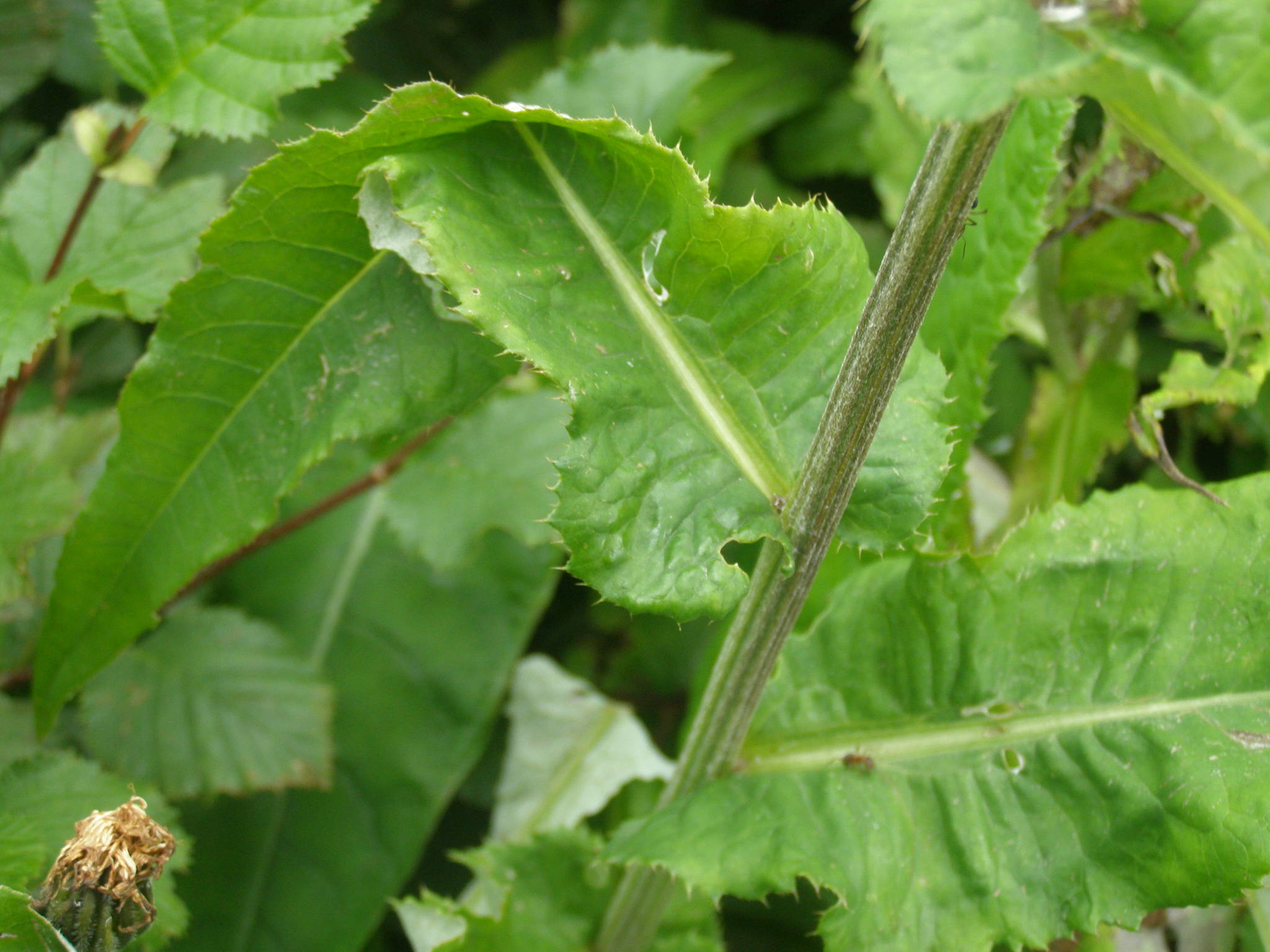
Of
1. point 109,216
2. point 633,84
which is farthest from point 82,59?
point 633,84

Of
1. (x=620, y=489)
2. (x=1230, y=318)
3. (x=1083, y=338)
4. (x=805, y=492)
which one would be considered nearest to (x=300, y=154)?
(x=620, y=489)

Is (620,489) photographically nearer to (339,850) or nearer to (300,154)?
(300,154)

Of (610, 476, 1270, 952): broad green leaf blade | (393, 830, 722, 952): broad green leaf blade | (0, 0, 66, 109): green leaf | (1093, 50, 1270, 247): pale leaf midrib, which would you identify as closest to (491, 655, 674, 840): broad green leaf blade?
(393, 830, 722, 952): broad green leaf blade

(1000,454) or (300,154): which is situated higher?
(300,154)

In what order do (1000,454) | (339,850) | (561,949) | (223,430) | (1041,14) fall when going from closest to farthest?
(1041,14) → (223,430) → (561,949) → (339,850) → (1000,454)

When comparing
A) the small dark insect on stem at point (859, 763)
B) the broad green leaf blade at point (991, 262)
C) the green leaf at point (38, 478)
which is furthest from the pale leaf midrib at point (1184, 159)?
the green leaf at point (38, 478)
